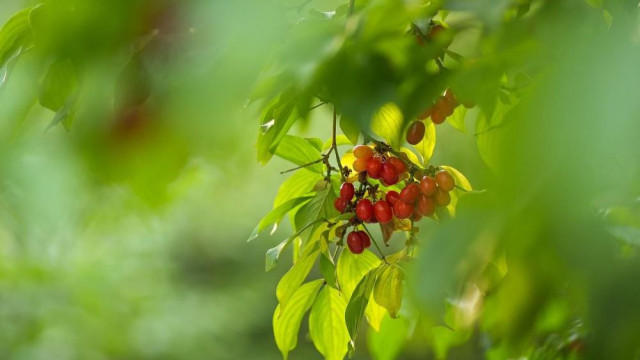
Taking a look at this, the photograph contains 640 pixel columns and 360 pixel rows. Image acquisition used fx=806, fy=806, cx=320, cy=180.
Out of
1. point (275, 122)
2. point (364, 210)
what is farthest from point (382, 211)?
point (275, 122)

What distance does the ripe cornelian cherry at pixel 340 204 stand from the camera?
2.52ft

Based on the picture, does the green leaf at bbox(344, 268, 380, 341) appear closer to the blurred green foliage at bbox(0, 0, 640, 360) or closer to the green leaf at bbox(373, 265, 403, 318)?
the green leaf at bbox(373, 265, 403, 318)

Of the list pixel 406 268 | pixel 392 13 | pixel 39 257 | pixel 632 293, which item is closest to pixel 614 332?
pixel 632 293

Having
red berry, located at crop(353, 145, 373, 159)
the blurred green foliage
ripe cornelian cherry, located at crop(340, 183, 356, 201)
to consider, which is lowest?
ripe cornelian cherry, located at crop(340, 183, 356, 201)

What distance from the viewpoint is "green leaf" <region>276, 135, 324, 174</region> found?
823 millimetres

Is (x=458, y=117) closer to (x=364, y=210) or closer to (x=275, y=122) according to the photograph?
(x=364, y=210)

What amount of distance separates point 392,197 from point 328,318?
0.15m

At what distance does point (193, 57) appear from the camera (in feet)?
0.80

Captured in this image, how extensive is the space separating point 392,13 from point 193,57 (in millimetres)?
77

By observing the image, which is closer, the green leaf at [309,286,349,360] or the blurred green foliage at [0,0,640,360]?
the blurred green foliage at [0,0,640,360]

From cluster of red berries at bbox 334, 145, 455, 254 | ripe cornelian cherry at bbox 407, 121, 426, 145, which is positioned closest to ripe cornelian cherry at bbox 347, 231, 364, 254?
cluster of red berries at bbox 334, 145, 455, 254

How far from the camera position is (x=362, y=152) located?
77 centimetres

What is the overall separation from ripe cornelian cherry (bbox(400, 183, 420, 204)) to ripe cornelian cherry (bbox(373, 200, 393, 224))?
0.02m

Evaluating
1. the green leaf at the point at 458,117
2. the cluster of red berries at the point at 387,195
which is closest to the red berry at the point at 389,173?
the cluster of red berries at the point at 387,195
